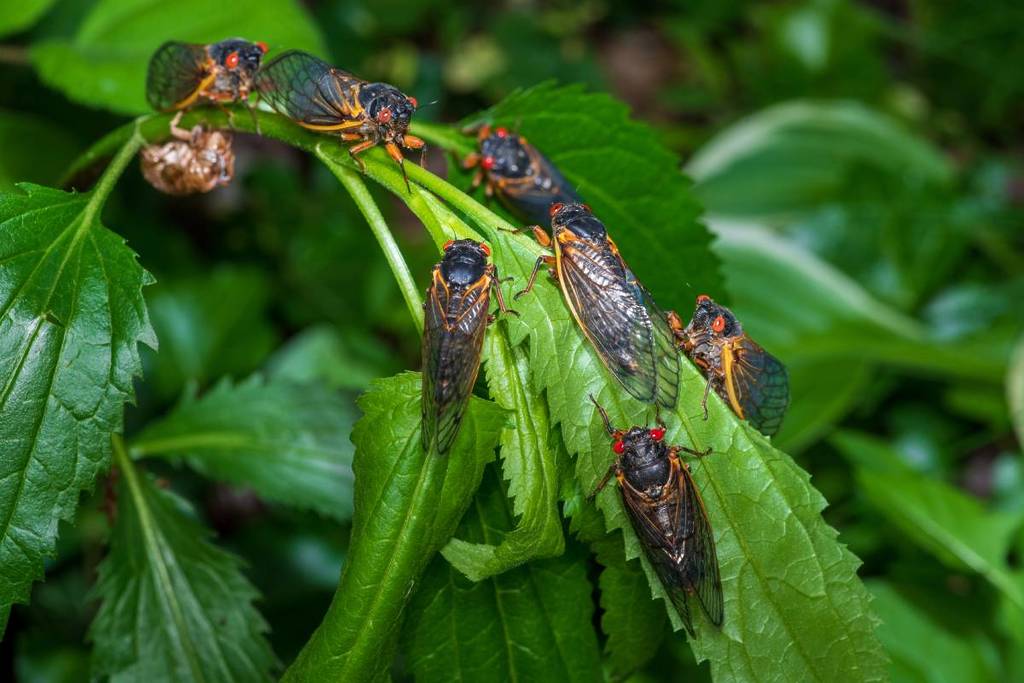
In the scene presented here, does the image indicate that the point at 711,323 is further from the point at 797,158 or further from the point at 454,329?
the point at 797,158

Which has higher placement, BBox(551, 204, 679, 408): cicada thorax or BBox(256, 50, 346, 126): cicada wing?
BBox(256, 50, 346, 126): cicada wing

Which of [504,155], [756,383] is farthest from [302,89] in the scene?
[756,383]

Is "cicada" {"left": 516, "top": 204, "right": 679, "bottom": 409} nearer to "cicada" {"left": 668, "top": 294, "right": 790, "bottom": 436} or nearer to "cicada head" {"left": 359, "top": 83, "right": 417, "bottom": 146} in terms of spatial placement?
"cicada" {"left": 668, "top": 294, "right": 790, "bottom": 436}

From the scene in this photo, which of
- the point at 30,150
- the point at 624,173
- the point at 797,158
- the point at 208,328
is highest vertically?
the point at 797,158

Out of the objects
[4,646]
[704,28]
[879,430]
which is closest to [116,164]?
[4,646]

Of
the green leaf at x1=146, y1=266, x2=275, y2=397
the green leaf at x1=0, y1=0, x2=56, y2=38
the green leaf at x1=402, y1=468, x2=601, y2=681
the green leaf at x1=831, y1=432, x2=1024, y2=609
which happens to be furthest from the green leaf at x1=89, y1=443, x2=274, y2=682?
the green leaf at x1=831, y1=432, x2=1024, y2=609

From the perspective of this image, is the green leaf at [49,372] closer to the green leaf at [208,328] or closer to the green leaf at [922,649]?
the green leaf at [208,328]

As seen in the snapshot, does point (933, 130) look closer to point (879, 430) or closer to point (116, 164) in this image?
point (879, 430)
